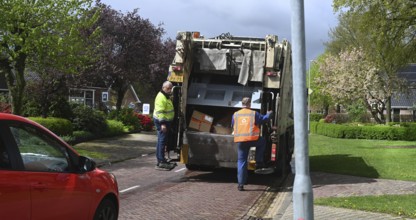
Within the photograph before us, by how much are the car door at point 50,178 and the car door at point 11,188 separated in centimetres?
9

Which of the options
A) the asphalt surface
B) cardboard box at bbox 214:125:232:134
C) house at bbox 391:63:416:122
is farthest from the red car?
house at bbox 391:63:416:122

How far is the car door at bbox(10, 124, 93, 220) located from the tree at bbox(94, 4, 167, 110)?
24.8 m

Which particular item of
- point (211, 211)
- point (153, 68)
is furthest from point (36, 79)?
point (211, 211)

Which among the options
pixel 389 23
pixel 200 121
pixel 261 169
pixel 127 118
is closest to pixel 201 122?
pixel 200 121

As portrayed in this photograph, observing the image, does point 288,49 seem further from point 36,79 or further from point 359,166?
point 36,79

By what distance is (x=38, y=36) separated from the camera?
14617mm

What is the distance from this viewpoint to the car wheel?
17.9ft

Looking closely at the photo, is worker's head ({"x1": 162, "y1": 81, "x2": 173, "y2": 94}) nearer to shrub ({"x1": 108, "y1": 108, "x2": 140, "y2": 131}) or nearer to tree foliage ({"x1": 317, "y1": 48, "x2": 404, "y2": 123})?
shrub ({"x1": 108, "y1": 108, "x2": 140, "y2": 131})

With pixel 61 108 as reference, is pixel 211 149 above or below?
below

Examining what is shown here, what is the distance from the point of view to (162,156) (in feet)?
35.4

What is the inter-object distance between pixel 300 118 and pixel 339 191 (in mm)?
5277

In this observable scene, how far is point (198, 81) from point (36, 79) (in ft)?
43.2

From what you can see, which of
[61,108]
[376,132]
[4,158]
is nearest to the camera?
[4,158]

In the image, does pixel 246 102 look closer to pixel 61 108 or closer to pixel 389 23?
pixel 389 23
